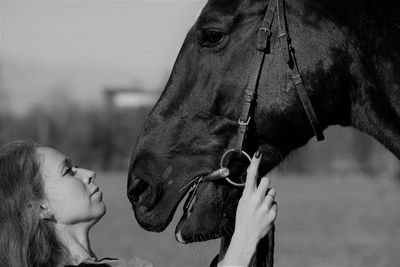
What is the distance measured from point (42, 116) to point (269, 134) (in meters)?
50.6

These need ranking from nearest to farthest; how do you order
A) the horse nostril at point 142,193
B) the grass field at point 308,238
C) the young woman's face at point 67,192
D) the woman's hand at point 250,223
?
the woman's hand at point 250,223 → the horse nostril at point 142,193 → the young woman's face at point 67,192 → the grass field at point 308,238

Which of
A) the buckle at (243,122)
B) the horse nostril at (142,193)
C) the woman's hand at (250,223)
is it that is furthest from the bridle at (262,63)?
the horse nostril at (142,193)

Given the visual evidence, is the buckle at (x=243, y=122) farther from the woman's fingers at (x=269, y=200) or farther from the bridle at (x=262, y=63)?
the woman's fingers at (x=269, y=200)

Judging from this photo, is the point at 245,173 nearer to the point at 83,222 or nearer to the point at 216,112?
the point at 216,112

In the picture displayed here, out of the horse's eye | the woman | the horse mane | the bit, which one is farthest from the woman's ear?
the horse mane

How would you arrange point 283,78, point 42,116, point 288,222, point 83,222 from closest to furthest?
point 283,78
point 83,222
point 288,222
point 42,116

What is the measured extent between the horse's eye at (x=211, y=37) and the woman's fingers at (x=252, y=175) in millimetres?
586

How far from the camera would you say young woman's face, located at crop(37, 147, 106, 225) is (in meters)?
3.22

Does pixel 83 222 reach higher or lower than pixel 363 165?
higher

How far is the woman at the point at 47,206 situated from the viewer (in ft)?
9.90

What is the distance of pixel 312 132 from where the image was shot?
3.16 metres

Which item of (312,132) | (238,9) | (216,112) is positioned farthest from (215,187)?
(238,9)

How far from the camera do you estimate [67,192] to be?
3244 millimetres

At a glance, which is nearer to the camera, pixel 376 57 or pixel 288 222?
pixel 376 57
